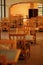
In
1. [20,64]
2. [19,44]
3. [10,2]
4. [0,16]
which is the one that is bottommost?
[20,64]

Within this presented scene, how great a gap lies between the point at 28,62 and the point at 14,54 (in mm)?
2774

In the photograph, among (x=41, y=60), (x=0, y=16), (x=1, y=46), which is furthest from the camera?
(x=0, y=16)

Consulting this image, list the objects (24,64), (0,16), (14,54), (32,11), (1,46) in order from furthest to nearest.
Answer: (32,11) < (0,16) < (24,64) < (1,46) < (14,54)

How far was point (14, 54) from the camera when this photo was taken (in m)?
3.31

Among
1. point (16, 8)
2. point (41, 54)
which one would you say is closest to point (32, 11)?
point (16, 8)

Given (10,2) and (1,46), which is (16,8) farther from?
(1,46)

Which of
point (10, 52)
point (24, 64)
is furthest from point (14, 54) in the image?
point (24, 64)

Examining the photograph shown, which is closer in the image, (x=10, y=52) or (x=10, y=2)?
(x=10, y=52)

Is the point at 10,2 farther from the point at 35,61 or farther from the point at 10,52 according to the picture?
the point at 10,52

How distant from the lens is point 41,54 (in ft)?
22.9

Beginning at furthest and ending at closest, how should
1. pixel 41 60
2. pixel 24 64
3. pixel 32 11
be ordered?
pixel 32 11, pixel 41 60, pixel 24 64

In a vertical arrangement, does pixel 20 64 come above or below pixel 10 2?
below

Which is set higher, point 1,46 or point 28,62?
point 1,46

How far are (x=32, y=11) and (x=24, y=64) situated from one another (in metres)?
10.3
